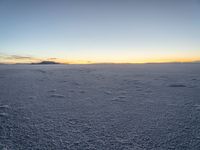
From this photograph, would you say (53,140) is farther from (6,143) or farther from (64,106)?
(64,106)

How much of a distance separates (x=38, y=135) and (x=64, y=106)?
3.77ft

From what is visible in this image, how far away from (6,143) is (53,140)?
20.1 inches

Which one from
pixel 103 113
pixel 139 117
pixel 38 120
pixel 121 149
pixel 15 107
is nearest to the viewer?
pixel 121 149

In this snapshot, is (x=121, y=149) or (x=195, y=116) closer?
(x=121, y=149)

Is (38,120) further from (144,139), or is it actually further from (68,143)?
(144,139)

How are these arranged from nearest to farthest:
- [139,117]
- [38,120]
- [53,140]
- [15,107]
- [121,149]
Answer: [121,149], [53,140], [38,120], [139,117], [15,107]

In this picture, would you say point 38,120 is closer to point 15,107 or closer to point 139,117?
point 15,107

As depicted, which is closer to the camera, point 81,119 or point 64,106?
point 81,119

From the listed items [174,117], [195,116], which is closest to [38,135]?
[174,117]

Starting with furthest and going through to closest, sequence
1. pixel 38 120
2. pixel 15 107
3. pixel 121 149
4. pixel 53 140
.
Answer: pixel 15 107
pixel 38 120
pixel 53 140
pixel 121 149

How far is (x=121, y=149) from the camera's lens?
5.02ft

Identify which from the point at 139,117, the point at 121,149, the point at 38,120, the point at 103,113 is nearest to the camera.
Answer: the point at 121,149

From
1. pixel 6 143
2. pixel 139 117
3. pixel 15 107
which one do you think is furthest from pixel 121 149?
pixel 15 107

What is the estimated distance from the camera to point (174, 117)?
7.75 feet
